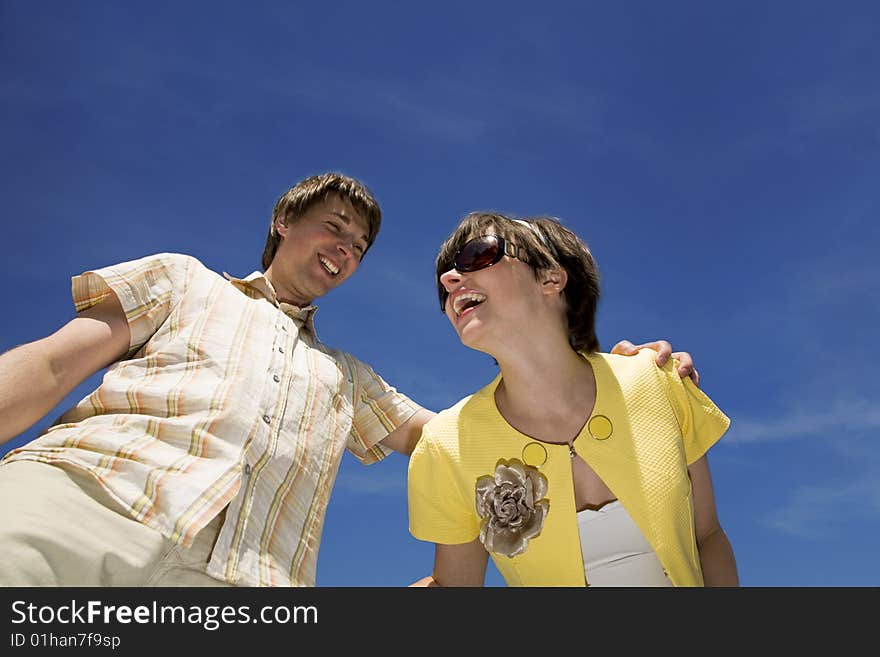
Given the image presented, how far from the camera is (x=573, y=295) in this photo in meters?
4.44

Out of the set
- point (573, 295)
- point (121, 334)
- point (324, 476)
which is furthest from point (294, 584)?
point (573, 295)

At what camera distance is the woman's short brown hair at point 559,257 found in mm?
4316

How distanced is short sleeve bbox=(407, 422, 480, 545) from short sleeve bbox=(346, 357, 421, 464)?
919mm

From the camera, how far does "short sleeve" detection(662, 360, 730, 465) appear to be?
4.04m

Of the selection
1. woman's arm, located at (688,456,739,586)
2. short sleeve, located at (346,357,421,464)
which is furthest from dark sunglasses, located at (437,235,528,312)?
woman's arm, located at (688,456,739,586)

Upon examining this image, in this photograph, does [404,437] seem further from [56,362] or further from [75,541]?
[75,541]

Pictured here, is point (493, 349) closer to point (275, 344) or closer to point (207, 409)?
point (275, 344)

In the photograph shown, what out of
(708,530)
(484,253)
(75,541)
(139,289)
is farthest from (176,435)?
(708,530)

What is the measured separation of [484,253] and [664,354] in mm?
1237

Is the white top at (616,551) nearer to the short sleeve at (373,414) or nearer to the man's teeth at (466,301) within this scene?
the man's teeth at (466,301)

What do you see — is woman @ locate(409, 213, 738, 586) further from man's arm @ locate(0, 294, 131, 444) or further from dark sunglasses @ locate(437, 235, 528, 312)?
man's arm @ locate(0, 294, 131, 444)

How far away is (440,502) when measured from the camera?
3.96 m

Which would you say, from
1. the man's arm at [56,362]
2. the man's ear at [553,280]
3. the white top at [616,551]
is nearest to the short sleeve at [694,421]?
the white top at [616,551]
